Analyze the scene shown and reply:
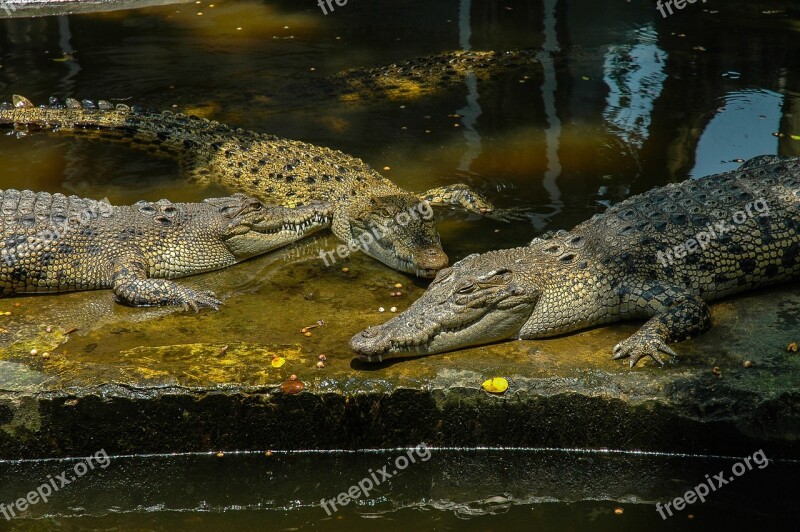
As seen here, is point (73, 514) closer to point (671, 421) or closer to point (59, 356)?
point (59, 356)

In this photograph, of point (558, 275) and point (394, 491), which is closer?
point (394, 491)

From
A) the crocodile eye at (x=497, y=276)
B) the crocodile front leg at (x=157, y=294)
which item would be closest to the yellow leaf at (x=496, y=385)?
the crocodile eye at (x=497, y=276)

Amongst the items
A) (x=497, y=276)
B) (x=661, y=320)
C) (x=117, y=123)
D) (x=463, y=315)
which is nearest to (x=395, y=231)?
(x=497, y=276)

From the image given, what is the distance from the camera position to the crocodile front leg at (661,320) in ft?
16.5

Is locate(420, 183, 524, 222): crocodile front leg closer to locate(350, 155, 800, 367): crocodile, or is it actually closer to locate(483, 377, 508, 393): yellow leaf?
locate(350, 155, 800, 367): crocodile

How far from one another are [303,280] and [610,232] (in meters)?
2.13

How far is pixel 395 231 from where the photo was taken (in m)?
6.75

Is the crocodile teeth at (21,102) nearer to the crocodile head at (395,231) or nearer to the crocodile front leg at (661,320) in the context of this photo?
the crocodile head at (395,231)

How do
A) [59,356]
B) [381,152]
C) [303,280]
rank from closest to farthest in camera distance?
[59,356]
[303,280]
[381,152]

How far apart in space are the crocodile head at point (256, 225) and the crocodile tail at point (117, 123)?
Answer: 208 cm

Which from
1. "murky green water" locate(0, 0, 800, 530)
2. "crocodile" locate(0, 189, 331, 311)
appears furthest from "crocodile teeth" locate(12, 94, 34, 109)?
"crocodile" locate(0, 189, 331, 311)

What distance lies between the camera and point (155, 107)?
10.2 meters

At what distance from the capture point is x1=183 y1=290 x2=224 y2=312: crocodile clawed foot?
5.93 meters

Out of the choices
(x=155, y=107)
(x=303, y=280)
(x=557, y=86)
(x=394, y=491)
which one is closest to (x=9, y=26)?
(x=155, y=107)
